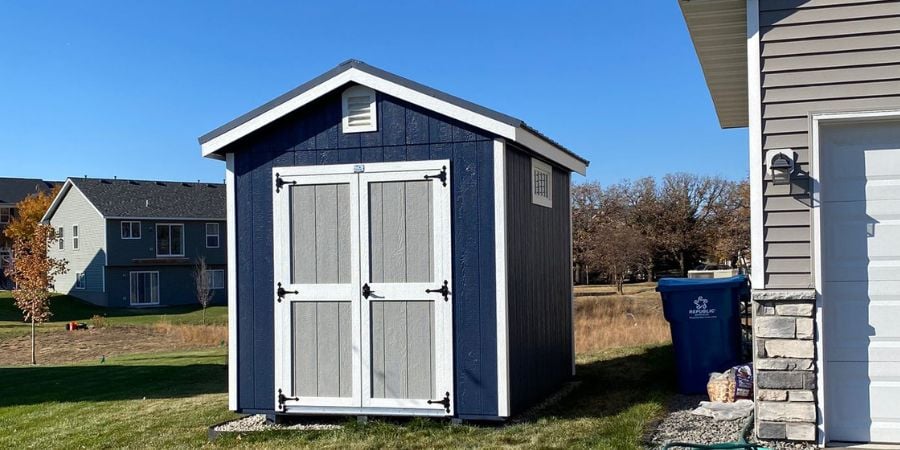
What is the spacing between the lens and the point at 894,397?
203 inches

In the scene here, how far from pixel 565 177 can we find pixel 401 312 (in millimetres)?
3040

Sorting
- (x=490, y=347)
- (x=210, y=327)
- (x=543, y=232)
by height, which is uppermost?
(x=543, y=232)

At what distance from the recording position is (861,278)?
5.21m

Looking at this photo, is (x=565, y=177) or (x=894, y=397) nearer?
(x=894, y=397)

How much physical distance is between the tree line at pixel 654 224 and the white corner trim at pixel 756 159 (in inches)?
940

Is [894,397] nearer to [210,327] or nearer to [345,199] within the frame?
[345,199]

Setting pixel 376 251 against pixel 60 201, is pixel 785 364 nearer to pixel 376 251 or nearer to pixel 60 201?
pixel 376 251

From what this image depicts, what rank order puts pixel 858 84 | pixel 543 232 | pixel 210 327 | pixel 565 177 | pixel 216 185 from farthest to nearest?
pixel 216 185
pixel 210 327
pixel 565 177
pixel 543 232
pixel 858 84

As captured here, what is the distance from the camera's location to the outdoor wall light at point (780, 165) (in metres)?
5.11

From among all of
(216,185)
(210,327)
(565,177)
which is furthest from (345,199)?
(216,185)

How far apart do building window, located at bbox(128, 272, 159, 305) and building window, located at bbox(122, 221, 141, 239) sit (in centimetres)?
154

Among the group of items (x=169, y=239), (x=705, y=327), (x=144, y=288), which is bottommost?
(x=144, y=288)

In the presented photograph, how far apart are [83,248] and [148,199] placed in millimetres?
3286

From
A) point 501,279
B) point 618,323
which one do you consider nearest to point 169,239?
point 618,323
